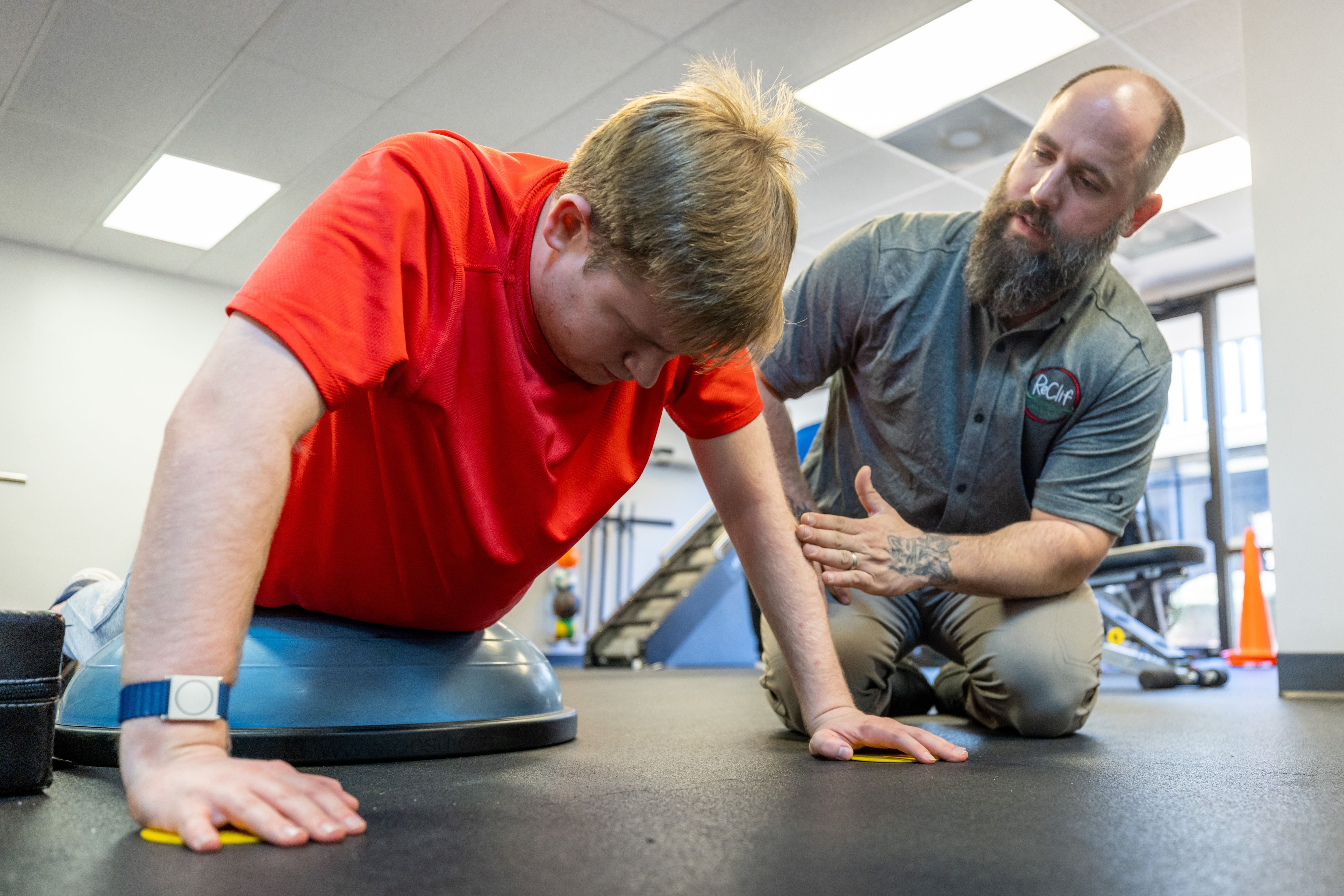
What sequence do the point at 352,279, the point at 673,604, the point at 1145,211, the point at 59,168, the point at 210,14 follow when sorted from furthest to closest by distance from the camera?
1. the point at 673,604
2. the point at 59,168
3. the point at 210,14
4. the point at 1145,211
5. the point at 352,279

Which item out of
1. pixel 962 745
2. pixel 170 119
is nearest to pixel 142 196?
pixel 170 119

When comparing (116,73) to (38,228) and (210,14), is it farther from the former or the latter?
(38,228)

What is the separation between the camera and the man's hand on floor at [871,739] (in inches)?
47.6

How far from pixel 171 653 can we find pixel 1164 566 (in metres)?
4.19

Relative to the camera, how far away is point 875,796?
3.16 feet

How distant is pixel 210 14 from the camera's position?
3.41m

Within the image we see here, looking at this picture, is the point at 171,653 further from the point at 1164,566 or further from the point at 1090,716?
the point at 1164,566

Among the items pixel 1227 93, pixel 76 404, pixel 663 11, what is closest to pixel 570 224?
pixel 663 11

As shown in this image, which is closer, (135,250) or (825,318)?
(825,318)

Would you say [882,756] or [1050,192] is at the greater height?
[1050,192]

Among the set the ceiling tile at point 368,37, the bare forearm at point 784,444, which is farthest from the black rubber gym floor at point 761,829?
the ceiling tile at point 368,37

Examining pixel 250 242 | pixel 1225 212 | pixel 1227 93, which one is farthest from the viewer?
pixel 250 242

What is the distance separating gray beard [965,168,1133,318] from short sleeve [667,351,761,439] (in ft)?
1.96

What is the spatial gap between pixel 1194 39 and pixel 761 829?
3817 millimetres
